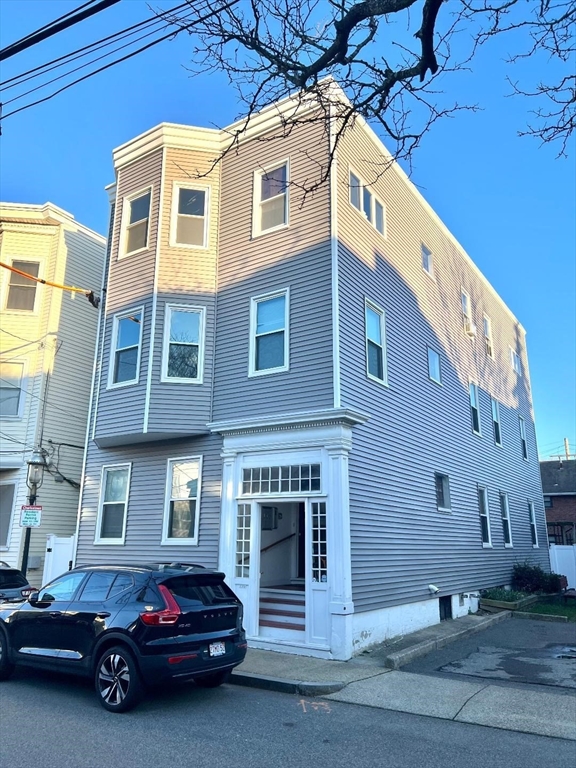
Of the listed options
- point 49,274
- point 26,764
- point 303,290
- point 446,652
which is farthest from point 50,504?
point 26,764

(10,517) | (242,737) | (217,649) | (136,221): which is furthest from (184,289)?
(242,737)

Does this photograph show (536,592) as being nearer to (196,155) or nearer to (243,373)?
(243,373)

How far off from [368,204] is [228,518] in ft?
24.9

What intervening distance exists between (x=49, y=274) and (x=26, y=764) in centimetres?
1505

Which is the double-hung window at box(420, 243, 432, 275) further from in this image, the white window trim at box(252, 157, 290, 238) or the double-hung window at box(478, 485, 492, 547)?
the double-hung window at box(478, 485, 492, 547)

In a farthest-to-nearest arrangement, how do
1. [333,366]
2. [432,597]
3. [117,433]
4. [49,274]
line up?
[49,274] → [432,597] → [117,433] → [333,366]

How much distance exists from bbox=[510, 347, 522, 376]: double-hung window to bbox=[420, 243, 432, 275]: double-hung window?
871 centimetres

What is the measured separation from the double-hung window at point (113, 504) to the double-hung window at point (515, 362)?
1664 cm

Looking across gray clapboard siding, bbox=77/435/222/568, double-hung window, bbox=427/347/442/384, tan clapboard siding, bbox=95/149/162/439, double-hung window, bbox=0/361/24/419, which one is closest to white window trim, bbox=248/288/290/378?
gray clapboard siding, bbox=77/435/222/568

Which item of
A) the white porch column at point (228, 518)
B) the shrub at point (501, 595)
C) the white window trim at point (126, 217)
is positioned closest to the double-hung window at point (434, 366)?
the shrub at point (501, 595)

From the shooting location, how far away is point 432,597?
1358cm

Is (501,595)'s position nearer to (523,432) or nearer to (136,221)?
(523,432)

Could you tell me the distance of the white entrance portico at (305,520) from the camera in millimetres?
9836

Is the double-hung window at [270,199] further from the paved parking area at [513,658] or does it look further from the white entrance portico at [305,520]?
the paved parking area at [513,658]
